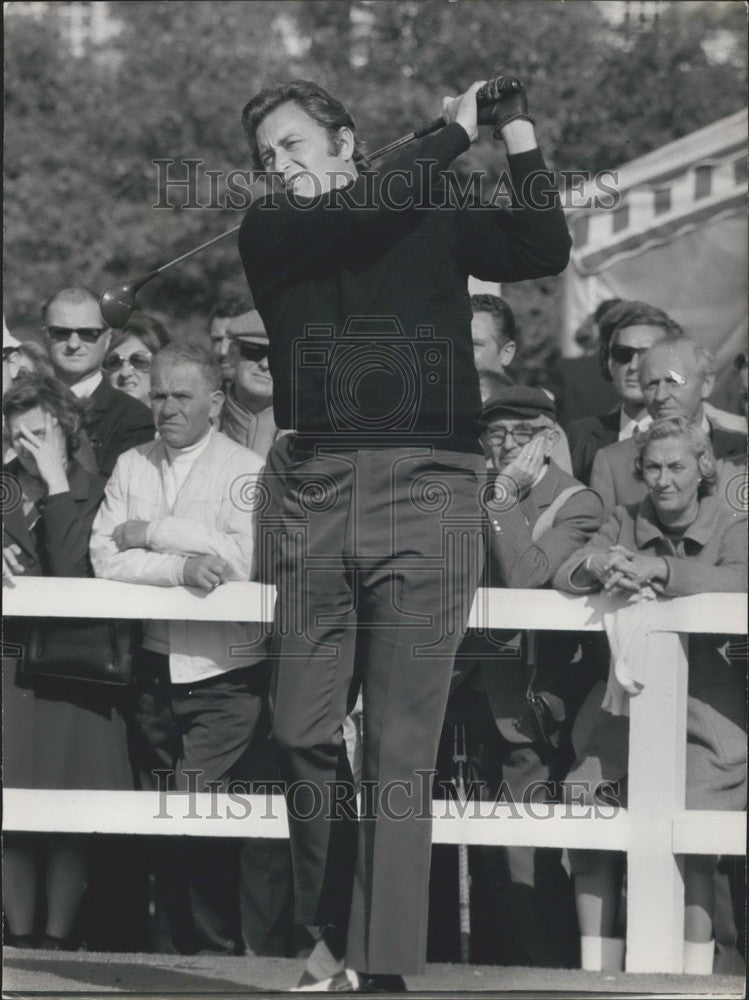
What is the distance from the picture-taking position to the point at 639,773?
3.51 metres

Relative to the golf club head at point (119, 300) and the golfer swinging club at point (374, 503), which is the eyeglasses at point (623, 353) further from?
the golf club head at point (119, 300)

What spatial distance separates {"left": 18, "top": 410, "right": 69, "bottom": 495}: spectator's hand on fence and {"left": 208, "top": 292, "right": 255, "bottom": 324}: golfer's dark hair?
935mm

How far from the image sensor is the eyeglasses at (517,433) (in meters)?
3.81

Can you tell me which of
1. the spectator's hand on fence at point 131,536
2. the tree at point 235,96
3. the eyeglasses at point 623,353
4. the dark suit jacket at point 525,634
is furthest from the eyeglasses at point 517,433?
the tree at point 235,96

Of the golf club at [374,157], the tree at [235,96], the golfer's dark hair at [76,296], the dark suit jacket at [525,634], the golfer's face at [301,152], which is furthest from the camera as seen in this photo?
the tree at [235,96]

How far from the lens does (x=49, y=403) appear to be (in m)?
3.94

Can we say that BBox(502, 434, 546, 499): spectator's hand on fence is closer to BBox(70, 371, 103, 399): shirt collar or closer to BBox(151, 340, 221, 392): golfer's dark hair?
BBox(151, 340, 221, 392): golfer's dark hair

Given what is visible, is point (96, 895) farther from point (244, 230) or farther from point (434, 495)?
point (244, 230)

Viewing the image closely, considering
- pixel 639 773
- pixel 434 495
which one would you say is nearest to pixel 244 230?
pixel 434 495

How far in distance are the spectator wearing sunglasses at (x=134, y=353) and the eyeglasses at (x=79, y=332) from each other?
269mm

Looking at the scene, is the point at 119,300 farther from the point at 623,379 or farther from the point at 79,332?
the point at 623,379

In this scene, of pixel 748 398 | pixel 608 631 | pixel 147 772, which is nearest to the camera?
pixel 608 631

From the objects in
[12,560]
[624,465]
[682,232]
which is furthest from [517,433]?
[682,232]

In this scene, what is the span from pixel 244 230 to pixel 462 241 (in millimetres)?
419
